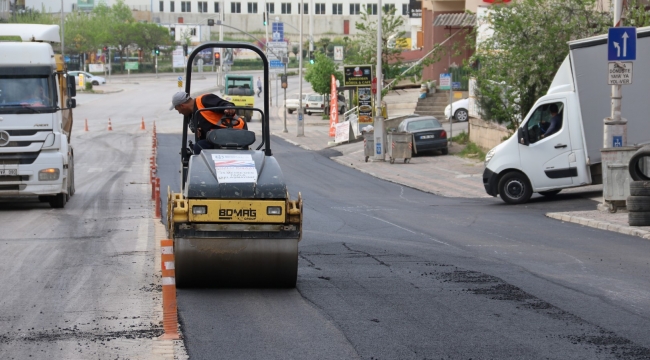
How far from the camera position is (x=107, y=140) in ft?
159

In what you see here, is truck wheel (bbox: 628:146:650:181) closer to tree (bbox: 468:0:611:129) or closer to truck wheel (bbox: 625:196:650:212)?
truck wheel (bbox: 625:196:650:212)

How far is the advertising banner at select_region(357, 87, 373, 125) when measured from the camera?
46.1m

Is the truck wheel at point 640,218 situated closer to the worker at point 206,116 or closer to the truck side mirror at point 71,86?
the worker at point 206,116

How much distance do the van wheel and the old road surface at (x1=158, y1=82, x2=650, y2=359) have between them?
6.40 m

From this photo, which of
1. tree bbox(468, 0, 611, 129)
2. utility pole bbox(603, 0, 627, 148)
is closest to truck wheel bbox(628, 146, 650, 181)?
utility pole bbox(603, 0, 627, 148)

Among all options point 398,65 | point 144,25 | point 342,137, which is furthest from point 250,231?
point 144,25

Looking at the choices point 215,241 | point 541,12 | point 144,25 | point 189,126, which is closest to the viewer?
point 215,241

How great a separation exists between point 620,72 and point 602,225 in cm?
342

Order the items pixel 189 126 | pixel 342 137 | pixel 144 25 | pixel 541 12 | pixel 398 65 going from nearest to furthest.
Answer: pixel 189 126
pixel 541 12
pixel 342 137
pixel 398 65
pixel 144 25

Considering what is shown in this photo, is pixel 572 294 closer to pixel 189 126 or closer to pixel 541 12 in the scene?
pixel 189 126

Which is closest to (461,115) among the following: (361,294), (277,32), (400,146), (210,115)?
(400,146)

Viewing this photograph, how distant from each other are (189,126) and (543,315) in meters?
4.74

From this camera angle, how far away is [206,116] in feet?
36.3

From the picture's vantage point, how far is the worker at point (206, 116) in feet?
36.1
